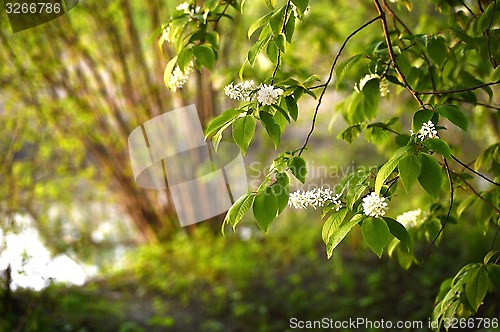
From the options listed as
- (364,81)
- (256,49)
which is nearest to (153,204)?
(364,81)

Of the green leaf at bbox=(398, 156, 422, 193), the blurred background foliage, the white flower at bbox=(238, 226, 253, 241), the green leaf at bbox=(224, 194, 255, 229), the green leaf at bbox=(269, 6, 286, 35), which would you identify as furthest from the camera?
the white flower at bbox=(238, 226, 253, 241)

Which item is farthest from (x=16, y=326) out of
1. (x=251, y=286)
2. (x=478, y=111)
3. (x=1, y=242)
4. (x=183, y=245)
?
(x=478, y=111)

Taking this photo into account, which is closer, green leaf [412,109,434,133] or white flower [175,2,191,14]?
green leaf [412,109,434,133]

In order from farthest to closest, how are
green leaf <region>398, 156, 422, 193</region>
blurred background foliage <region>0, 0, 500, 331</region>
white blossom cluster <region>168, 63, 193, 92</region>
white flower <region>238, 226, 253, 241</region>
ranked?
white flower <region>238, 226, 253, 241</region> → blurred background foliage <region>0, 0, 500, 331</region> → white blossom cluster <region>168, 63, 193, 92</region> → green leaf <region>398, 156, 422, 193</region>

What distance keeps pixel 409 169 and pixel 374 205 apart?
10 centimetres

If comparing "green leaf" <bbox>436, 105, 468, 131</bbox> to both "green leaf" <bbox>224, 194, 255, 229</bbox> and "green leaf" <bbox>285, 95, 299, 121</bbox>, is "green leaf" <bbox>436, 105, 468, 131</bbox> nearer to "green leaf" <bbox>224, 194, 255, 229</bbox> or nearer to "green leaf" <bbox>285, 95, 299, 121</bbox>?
"green leaf" <bbox>285, 95, 299, 121</bbox>

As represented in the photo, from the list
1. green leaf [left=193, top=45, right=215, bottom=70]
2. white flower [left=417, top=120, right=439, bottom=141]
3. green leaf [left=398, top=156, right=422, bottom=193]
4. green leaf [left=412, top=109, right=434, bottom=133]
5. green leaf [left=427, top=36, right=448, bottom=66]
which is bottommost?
green leaf [left=398, top=156, right=422, bottom=193]

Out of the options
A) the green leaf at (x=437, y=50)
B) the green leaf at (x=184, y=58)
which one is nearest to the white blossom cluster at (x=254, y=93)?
the green leaf at (x=184, y=58)

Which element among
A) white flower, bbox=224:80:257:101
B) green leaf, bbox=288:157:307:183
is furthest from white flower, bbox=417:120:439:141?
white flower, bbox=224:80:257:101

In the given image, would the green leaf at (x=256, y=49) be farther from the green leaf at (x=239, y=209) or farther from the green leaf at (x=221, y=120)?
the green leaf at (x=239, y=209)

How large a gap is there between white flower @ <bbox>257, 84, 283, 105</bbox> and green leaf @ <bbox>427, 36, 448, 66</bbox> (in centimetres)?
46

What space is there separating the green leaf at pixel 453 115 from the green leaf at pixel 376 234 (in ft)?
0.91

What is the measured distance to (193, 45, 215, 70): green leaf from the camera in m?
1.31

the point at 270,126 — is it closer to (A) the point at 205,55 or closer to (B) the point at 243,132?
(B) the point at 243,132
